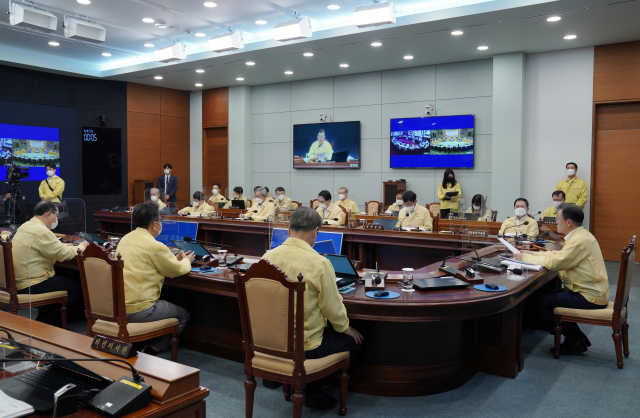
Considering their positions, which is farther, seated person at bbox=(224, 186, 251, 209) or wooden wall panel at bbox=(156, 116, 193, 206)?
wooden wall panel at bbox=(156, 116, 193, 206)

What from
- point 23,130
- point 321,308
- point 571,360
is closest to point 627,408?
point 571,360

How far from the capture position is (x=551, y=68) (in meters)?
7.61

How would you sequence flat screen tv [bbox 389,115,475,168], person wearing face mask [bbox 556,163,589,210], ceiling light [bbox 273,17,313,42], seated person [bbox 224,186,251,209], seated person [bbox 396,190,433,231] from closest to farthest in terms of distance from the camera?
seated person [bbox 396,190,433,231] → ceiling light [bbox 273,17,313,42] → person wearing face mask [bbox 556,163,589,210] → flat screen tv [bbox 389,115,475,168] → seated person [bbox 224,186,251,209]

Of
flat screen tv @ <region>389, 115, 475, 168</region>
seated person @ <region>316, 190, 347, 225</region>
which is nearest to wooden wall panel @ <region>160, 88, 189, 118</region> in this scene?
flat screen tv @ <region>389, 115, 475, 168</region>

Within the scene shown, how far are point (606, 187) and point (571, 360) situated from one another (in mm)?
5011

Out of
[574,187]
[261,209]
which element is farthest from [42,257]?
[574,187]

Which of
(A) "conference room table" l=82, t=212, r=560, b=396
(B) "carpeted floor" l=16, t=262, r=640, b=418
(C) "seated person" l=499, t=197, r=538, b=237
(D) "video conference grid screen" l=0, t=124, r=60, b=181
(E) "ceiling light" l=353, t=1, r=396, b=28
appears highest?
(E) "ceiling light" l=353, t=1, r=396, b=28

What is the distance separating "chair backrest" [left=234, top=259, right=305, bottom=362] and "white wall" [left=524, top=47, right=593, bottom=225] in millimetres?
6029

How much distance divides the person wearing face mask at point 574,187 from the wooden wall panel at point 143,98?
8.34 metres

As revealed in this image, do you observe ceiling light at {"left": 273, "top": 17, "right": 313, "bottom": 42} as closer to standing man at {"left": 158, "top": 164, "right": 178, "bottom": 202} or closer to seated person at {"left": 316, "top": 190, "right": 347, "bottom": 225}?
seated person at {"left": 316, "top": 190, "right": 347, "bottom": 225}

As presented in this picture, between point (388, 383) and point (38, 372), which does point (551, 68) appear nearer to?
point (388, 383)

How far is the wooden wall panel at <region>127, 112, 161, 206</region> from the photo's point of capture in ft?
34.3

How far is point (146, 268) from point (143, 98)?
8549 mm

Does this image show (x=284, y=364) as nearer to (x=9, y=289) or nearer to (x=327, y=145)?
(x=9, y=289)
